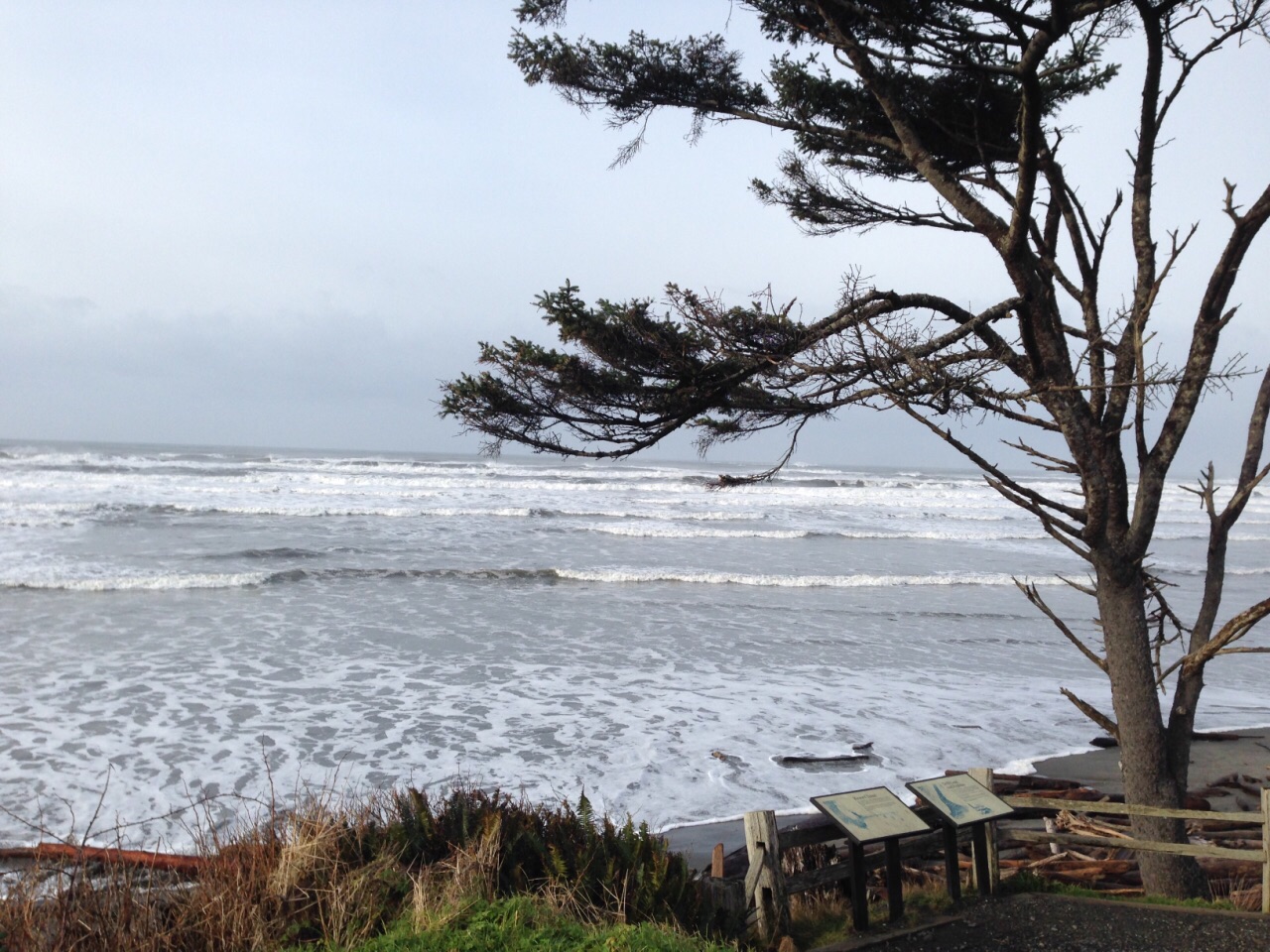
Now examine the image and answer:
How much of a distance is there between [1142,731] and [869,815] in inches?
72.2

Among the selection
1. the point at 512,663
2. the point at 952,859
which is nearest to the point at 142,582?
the point at 512,663

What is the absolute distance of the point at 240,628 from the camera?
13.8 m

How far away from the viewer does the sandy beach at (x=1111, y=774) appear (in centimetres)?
679

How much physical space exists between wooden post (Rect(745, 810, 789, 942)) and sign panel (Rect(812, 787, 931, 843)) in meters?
0.31

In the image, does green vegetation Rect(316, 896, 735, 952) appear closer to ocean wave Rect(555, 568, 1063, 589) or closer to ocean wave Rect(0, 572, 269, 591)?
ocean wave Rect(0, 572, 269, 591)

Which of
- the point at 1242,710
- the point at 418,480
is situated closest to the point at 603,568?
the point at 1242,710

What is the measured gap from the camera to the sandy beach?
6785 mm

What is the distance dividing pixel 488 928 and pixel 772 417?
3.00 m

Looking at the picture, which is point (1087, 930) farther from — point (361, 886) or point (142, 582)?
point (142, 582)

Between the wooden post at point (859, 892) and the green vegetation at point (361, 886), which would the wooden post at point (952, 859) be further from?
the green vegetation at point (361, 886)

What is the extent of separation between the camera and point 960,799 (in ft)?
16.8

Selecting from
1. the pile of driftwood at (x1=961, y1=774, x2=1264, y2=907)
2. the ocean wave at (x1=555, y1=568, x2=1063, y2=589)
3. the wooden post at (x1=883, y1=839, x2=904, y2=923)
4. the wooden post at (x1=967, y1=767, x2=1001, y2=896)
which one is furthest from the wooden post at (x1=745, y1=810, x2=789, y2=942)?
the ocean wave at (x1=555, y1=568, x2=1063, y2=589)

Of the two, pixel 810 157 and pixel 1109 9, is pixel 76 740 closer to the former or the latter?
pixel 810 157

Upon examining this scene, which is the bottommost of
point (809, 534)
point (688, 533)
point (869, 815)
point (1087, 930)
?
point (1087, 930)
